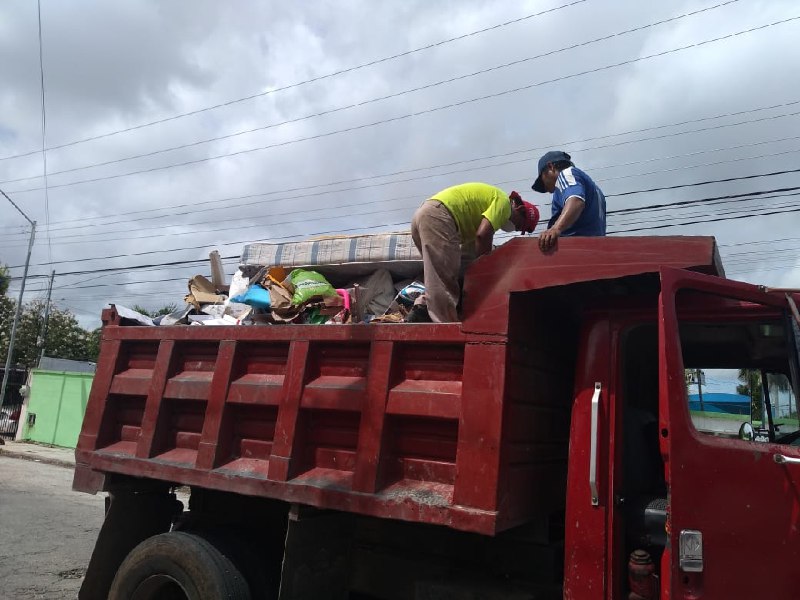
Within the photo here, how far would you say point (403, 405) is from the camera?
280cm

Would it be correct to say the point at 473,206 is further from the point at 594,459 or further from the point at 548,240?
the point at 594,459

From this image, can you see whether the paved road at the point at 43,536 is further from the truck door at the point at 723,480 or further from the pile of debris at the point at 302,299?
the truck door at the point at 723,480

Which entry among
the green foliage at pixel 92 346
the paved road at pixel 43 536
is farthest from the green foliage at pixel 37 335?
the paved road at pixel 43 536

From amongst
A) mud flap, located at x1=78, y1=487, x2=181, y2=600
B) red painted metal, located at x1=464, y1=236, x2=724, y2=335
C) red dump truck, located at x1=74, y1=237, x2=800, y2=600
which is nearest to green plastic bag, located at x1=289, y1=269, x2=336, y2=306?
red dump truck, located at x1=74, y1=237, x2=800, y2=600

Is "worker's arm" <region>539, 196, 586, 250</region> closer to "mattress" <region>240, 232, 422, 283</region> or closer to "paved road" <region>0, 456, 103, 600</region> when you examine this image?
"mattress" <region>240, 232, 422, 283</region>

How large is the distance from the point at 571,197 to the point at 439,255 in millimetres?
771

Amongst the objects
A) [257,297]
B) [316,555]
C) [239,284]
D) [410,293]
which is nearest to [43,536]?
[239,284]

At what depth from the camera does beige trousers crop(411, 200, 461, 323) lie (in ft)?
10.2

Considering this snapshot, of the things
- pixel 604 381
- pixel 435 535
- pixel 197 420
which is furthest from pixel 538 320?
pixel 197 420

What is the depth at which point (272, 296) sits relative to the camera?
3799 millimetres

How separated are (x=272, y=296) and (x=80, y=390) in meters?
17.4

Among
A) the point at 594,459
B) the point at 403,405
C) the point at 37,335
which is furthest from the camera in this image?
the point at 37,335

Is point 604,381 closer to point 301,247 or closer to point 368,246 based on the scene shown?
point 368,246

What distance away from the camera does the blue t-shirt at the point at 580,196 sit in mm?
3422
